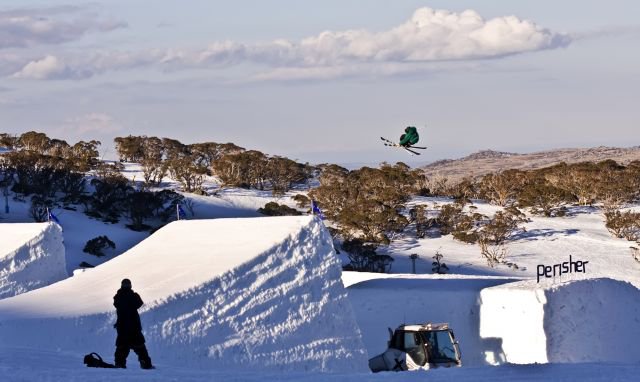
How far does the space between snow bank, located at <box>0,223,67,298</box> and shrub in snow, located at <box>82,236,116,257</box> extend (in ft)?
52.5

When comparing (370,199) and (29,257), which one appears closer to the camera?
(29,257)

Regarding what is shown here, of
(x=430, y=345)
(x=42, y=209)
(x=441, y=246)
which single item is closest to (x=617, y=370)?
(x=430, y=345)

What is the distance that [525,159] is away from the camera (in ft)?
452

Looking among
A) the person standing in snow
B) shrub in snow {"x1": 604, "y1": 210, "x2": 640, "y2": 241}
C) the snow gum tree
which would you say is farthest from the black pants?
shrub in snow {"x1": 604, "y1": 210, "x2": 640, "y2": 241}

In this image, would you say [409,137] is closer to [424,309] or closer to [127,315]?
[424,309]

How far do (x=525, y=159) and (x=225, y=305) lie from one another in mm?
121657

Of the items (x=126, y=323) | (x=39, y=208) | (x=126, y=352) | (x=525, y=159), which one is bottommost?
(x=525, y=159)

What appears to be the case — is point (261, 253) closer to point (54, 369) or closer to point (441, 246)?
point (54, 369)

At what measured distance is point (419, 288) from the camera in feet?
77.2

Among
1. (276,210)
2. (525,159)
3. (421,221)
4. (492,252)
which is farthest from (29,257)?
(525,159)

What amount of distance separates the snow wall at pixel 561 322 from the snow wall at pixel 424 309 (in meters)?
0.21

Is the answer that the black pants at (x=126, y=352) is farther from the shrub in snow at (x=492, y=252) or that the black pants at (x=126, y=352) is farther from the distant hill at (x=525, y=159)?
the distant hill at (x=525, y=159)

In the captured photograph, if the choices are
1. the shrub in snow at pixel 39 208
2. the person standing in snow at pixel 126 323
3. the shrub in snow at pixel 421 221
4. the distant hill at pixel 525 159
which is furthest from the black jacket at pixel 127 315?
the distant hill at pixel 525 159

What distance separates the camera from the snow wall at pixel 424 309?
2280 centimetres
